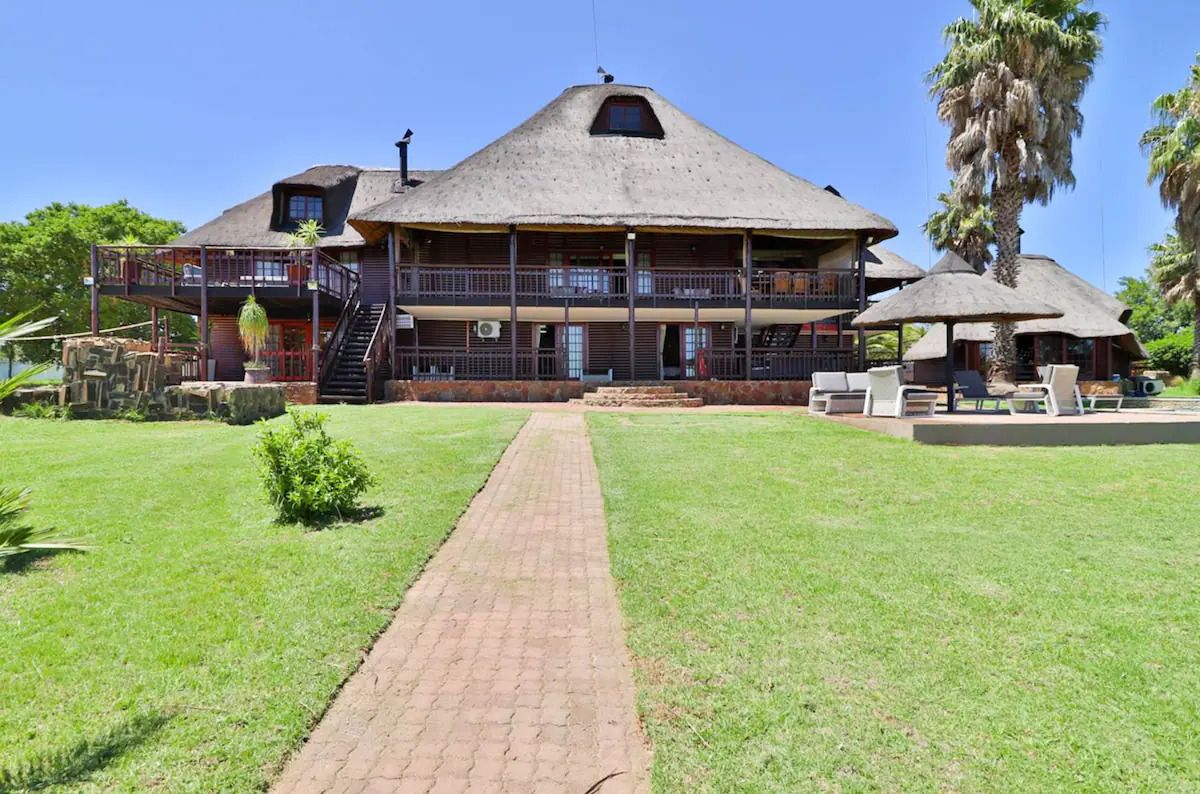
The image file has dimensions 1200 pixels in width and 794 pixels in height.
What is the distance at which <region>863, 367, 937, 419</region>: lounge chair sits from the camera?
11211mm

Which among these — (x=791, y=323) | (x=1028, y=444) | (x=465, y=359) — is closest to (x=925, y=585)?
(x=1028, y=444)

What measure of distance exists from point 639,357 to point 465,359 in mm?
6336

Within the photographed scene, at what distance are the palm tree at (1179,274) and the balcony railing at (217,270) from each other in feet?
106

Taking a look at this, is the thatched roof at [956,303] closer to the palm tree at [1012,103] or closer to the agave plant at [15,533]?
the palm tree at [1012,103]

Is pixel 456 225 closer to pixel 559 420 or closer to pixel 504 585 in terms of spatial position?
pixel 559 420

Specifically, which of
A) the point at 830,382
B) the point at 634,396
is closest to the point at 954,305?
the point at 830,382

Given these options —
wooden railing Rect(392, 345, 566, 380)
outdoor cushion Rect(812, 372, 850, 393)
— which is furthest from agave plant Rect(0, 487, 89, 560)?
wooden railing Rect(392, 345, 566, 380)

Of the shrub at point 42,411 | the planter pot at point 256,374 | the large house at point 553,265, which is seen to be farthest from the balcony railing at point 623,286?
the shrub at point 42,411

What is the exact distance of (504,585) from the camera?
3.97 m

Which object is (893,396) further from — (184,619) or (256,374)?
(256,374)

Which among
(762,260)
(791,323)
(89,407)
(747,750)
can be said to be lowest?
(747,750)

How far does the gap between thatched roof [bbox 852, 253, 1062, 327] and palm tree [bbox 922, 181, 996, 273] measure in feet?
61.4

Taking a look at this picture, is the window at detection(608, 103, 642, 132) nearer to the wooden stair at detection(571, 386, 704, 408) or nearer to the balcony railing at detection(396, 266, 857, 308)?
the balcony railing at detection(396, 266, 857, 308)

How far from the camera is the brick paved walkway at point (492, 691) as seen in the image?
220cm
